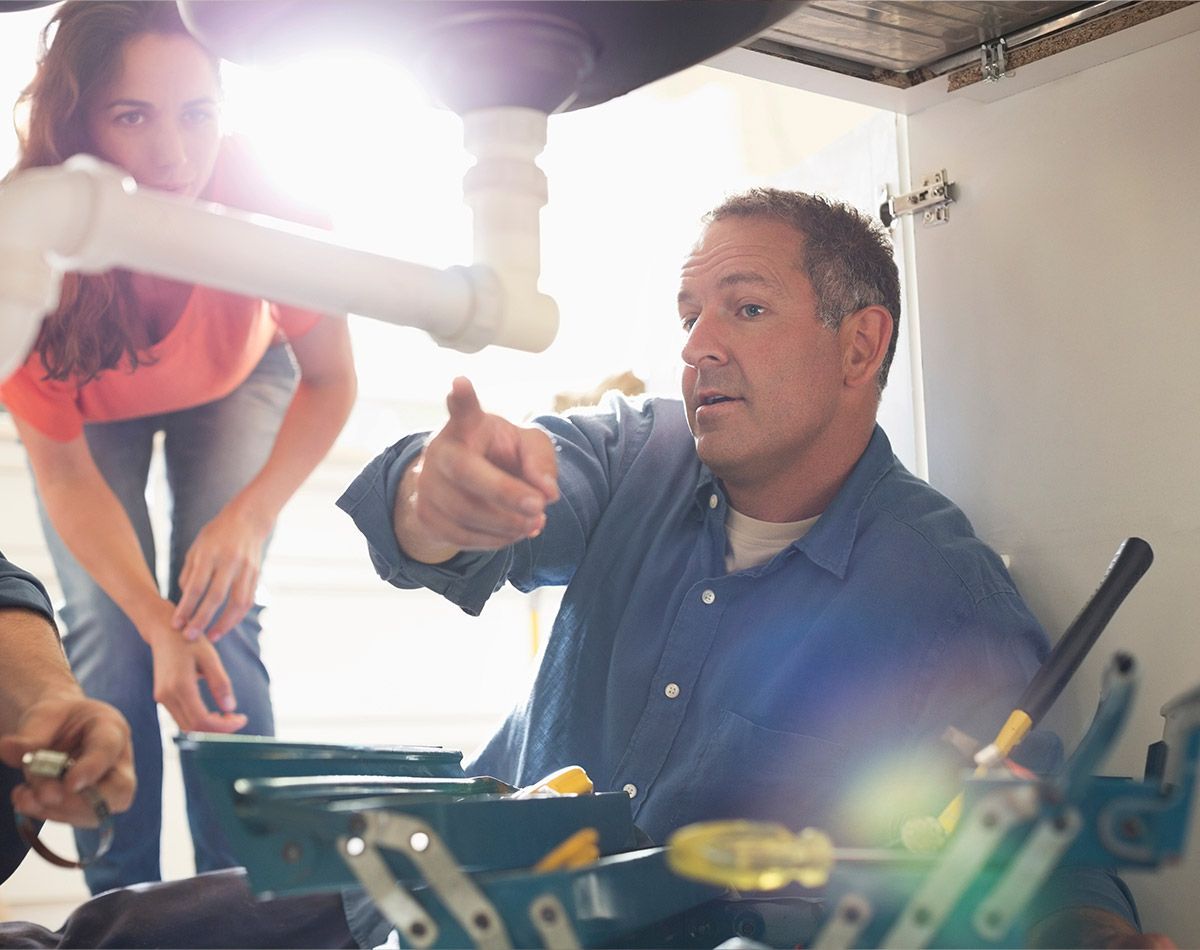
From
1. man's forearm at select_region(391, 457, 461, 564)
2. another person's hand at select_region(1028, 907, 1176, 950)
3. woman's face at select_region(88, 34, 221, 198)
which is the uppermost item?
woman's face at select_region(88, 34, 221, 198)

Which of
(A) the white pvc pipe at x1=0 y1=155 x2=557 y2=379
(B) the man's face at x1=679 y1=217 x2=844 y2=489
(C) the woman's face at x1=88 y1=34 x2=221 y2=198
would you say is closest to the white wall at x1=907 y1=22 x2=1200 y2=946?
(B) the man's face at x1=679 y1=217 x2=844 y2=489

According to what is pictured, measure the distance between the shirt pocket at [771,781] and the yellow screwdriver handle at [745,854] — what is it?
51 cm

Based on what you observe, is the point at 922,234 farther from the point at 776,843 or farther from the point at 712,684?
the point at 776,843

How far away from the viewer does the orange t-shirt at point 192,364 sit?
4.75 ft

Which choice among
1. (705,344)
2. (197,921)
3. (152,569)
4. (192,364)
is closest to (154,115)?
(192,364)

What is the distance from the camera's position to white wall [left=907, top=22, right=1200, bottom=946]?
927 mm

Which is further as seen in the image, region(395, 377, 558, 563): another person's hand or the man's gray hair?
the man's gray hair

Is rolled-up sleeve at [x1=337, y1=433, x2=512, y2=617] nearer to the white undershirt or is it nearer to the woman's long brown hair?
the white undershirt

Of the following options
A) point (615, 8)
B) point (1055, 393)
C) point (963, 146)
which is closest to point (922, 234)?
Answer: point (963, 146)

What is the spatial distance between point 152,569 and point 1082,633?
3.78ft

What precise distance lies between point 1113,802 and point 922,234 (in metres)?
0.81

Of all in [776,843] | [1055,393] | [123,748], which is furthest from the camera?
[1055,393]

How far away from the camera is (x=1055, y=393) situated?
40.3 inches

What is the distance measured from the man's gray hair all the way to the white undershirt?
0.54 ft
